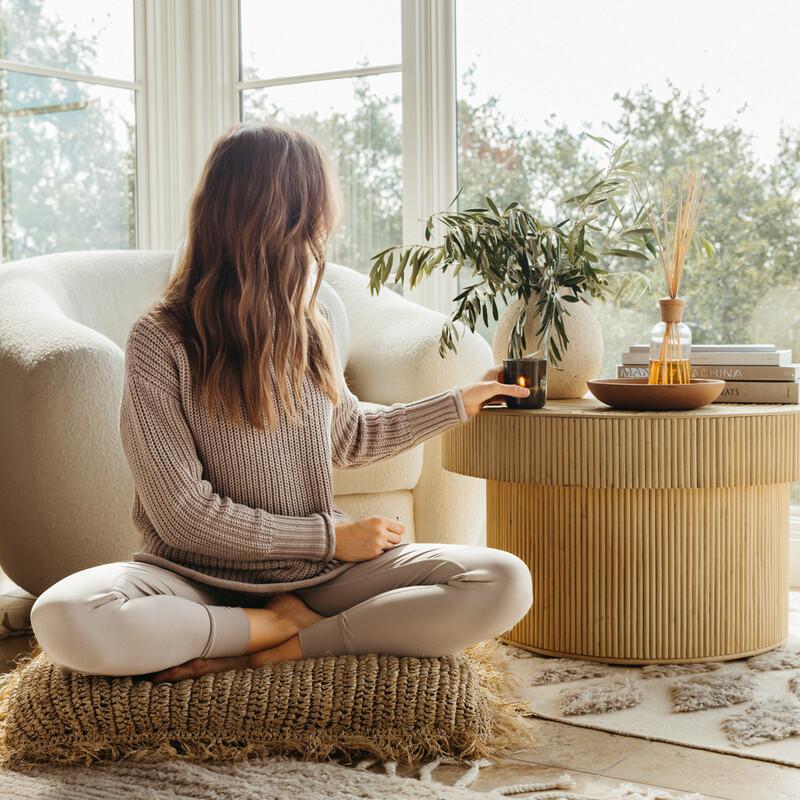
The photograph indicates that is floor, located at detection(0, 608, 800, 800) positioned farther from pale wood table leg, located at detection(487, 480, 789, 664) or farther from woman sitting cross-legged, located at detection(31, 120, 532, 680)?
pale wood table leg, located at detection(487, 480, 789, 664)

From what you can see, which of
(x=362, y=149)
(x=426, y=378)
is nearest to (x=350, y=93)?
(x=362, y=149)

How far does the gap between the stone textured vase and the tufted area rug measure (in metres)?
0.55

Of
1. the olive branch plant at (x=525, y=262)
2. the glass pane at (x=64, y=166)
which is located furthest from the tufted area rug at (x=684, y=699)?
the glass pane at (x=64, y=166)

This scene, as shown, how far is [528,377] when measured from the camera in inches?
70.2

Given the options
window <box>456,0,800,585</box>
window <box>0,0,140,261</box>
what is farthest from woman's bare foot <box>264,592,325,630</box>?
window <box>0,0,140,261</box>

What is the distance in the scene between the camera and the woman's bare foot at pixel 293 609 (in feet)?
5.00

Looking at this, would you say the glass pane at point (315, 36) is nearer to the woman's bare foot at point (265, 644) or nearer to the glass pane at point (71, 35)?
the glass pane at point (71, 35)

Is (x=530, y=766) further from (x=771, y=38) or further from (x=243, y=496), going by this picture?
(x=771, y=38)

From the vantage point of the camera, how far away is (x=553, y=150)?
2.99 metres

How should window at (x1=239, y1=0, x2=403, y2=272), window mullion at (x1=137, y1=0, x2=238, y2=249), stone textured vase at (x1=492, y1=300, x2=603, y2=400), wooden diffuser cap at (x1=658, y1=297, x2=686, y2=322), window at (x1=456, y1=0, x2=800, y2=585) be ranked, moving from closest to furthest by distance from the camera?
wooden diffuser cap at (x1=658, y1=297, x2=686, y2=322) → stone textured vase at (x1=492, y1=300, x2=603, y2=400) → window at (x1=456, y1=0, x2=800, y2=585) → window at (x1=239, y1=0, x2=403, y2=272) → window mullion at (x1=137, y1=0, x2=238, y2=249)

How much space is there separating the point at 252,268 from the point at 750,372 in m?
1.00

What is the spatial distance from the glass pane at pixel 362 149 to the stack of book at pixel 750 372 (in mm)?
1527

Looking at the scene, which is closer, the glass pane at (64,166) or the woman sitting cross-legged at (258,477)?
the woman sitting cross-legged at (258,477)

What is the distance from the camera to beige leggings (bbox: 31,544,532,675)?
4.43 feet
